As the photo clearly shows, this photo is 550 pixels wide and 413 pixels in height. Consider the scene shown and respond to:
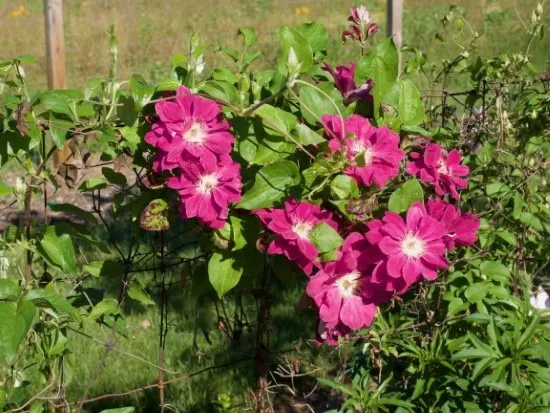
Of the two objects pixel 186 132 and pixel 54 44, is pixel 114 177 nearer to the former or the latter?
pixel 186 132

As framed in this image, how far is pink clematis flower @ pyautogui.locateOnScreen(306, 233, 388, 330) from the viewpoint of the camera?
1.54 metres

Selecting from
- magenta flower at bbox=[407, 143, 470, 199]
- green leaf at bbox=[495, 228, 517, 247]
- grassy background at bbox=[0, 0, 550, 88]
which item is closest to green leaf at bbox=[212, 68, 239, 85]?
magenta flower at bbox=[407, 143, 470, 199]

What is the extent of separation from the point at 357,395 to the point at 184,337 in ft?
4.85

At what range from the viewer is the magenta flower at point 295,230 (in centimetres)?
146

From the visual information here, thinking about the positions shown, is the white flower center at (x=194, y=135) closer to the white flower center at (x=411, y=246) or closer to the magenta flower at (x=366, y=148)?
the magenta flower at (x=366, y=148)

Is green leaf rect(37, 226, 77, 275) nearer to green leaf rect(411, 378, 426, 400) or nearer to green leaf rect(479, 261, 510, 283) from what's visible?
green leaf rect(411, 378, 426, 400)

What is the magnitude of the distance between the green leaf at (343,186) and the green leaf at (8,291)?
62cm

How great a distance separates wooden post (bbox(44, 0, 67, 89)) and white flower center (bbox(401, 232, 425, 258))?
13.8 ft

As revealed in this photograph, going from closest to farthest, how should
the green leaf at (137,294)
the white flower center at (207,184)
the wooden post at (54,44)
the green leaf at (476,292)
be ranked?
the white flower center at (207,184) → the green leaf at (137,294) → the green leaf at (476,292) → the wooden post at (54,44)

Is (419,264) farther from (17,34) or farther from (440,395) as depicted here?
(17,34)

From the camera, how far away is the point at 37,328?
1.93m

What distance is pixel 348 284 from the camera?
1569mm

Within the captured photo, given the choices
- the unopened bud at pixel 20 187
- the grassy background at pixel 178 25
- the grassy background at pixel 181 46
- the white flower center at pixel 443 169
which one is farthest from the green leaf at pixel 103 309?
the grassy background at pixel 178 25

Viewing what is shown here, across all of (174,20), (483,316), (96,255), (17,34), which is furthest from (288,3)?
(483,316)
